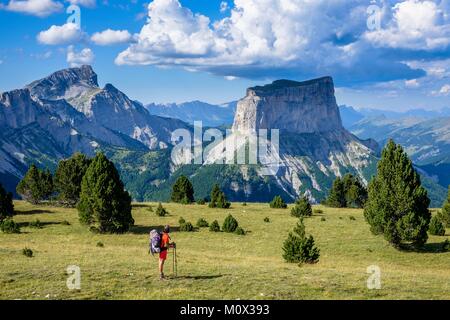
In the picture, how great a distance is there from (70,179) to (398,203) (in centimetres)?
4741

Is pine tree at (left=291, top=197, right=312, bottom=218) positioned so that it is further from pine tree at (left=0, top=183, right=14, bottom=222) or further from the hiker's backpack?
the hiker's backpack

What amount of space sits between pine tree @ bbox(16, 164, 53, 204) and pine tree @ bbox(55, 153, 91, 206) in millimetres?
2415

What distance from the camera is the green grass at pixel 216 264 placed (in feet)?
65.3

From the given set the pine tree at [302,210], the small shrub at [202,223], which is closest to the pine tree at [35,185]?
the small shrub at [202,223]

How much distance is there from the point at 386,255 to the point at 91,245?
28145mm

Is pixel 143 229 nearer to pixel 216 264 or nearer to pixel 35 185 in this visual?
pixel 216 264

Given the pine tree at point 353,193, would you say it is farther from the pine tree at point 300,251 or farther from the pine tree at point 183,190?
the pine tree at point 300,251

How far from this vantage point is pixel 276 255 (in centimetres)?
3794

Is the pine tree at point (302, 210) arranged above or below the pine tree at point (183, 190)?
below

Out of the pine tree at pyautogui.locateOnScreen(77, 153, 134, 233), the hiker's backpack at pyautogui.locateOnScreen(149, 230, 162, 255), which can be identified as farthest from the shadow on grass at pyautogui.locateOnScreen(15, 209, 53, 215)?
the hiker's backpack at pyautogui.locateOnScreen(149, 230, 162, 255)

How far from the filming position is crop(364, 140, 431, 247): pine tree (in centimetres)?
3962

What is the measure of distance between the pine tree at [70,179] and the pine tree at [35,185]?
7.92 feet

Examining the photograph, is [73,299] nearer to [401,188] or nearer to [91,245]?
[91,245]
